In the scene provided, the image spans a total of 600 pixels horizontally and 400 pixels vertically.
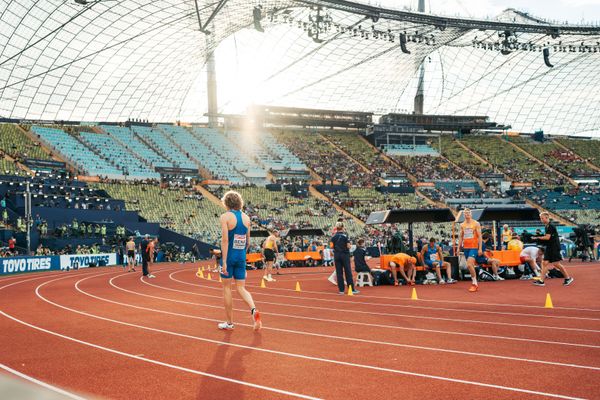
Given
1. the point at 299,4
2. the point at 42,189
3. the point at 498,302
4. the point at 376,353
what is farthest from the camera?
the point at 299,4

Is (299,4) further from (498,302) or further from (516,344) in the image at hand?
(516,344)

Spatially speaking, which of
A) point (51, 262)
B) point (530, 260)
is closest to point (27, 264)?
point (51, 262)

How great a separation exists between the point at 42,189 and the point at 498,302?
35.3m

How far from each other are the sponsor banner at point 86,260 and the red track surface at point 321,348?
2020 cm

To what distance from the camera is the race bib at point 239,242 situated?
8555 millimetres

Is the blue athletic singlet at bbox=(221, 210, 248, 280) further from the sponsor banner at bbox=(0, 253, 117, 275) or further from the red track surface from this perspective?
the sponsor banner at bbox=(0, 253, 117, 275)

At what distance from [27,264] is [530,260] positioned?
22.3 m

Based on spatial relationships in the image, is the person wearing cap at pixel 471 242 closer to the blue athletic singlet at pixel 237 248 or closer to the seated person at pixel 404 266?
the seated person at pixel 404 266

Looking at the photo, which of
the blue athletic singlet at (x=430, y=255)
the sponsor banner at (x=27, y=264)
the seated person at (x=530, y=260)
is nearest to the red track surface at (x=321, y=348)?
the blue athletic singlet at (x=430, y=255)

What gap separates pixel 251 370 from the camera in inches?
245

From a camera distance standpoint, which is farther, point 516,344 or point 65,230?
point 65,230

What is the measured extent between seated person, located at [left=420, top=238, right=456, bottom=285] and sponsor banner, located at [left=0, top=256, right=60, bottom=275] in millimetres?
18993

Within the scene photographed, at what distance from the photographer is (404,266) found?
58.2ft

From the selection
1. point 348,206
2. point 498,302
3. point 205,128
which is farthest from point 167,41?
point 498,302
